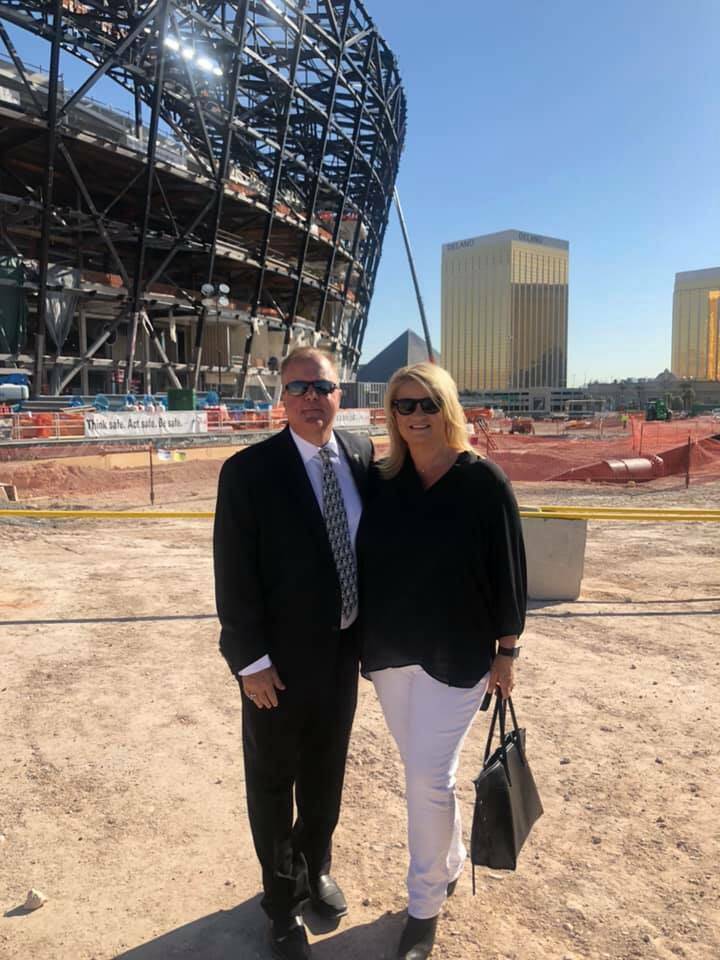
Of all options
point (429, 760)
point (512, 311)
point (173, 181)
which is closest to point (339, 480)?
point (429, 760)

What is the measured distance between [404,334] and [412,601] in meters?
116

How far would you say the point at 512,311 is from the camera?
150000 mm

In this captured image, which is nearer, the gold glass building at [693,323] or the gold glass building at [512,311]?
the gold glass building at [693,323]

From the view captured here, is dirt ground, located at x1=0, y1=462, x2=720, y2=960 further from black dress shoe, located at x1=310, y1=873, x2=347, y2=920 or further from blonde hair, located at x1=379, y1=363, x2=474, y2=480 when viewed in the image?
blonde hair, located at x1=379, y1=363, x2=474, y2=480

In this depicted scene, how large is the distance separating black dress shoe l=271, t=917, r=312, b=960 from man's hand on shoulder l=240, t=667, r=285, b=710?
2.62 ft

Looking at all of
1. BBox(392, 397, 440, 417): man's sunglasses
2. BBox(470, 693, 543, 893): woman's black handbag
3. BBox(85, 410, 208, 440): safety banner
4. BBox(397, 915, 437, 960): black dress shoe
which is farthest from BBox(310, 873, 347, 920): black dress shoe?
BBox(85, 410, 208, 440): safety banner

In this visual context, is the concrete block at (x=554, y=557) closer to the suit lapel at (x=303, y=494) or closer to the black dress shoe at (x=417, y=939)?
the black dress shoe at (x=417, y=939)

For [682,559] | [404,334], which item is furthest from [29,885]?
[404,334]

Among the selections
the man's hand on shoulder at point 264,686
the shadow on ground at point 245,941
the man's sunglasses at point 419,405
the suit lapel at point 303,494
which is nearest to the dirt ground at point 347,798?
the shadow on ground at point 245,941

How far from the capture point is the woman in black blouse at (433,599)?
2.20 metres

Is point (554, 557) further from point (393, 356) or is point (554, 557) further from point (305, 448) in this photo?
point (393, 356)

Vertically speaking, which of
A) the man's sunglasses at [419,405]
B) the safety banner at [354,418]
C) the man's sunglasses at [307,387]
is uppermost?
the safety banner at [354,418]

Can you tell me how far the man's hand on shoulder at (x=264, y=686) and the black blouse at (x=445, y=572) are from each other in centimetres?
34

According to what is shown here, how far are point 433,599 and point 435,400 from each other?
678 millimetres
